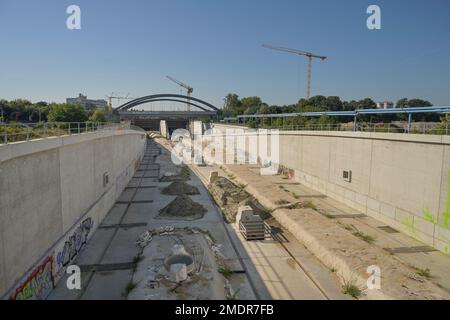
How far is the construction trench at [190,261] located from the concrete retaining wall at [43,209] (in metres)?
1.32

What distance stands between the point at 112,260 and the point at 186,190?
56.8 ft

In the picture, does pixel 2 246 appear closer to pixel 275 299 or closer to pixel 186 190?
pixel 275 299

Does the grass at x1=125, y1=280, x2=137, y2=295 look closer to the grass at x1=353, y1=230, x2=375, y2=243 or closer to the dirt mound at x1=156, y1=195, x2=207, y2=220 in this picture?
the dirt mound at x1=156, y1=195, x2=207, y2=220

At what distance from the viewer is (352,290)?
562 inches

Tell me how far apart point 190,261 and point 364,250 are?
9.45m

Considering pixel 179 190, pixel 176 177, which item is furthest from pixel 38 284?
pixel 176 177

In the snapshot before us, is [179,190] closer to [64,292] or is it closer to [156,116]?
[64,292]

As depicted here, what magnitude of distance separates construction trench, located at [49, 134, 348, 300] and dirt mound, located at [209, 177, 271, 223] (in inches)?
5.0

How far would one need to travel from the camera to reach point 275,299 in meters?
13.8

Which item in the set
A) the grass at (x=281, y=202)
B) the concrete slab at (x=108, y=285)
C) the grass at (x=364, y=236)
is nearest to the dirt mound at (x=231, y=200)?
the grass at (x=281, y=202)

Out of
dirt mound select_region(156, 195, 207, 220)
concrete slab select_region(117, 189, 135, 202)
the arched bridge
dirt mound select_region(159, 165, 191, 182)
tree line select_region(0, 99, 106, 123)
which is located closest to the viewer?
dirt mound select_region(156, 195, 207, 220)

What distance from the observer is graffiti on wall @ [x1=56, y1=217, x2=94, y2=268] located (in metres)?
15.4

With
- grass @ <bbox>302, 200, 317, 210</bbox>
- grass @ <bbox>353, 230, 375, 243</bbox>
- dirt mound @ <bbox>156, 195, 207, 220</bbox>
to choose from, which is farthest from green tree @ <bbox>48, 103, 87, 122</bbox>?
grass @ <bbox>353, 230, 375, 243</bbox>
